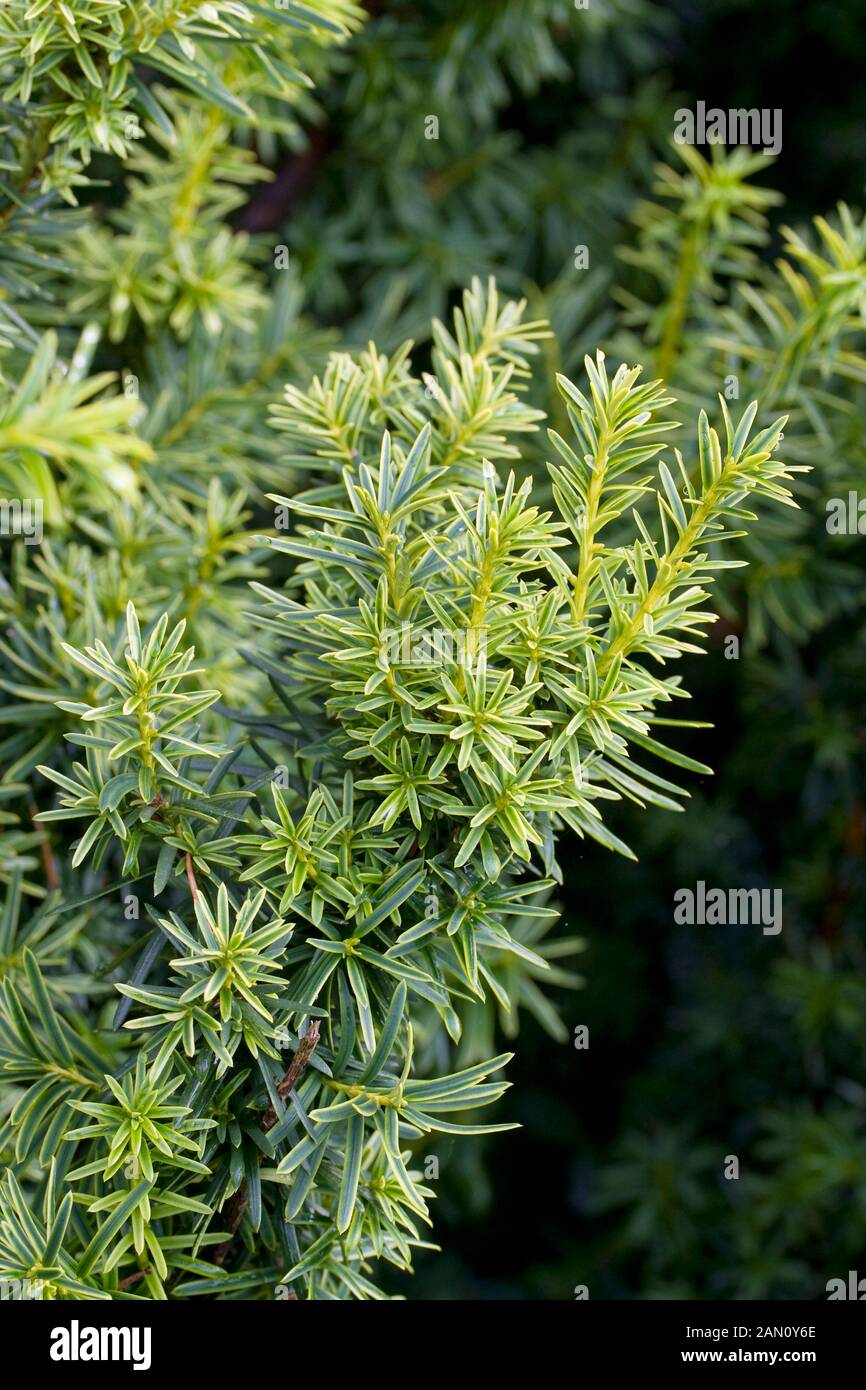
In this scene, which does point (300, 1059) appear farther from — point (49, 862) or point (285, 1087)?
point (49, 862)

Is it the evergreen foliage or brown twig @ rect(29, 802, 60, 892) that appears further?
brown twig @ rect(29, 802, 60, 892)

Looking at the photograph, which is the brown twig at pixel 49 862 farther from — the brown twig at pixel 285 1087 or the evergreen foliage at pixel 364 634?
the brown twig at pixel 285 1087

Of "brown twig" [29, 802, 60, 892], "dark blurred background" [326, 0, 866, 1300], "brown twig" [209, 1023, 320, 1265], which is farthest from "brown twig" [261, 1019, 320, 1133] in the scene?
"dark blurred background" [326, 0, 866, 1300]

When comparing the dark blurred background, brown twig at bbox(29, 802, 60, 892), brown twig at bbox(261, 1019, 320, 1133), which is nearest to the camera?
brown twig at bbox(261, 1019, 320, 1133)

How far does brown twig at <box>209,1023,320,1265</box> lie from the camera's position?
1.51ft

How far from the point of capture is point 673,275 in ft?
2.82

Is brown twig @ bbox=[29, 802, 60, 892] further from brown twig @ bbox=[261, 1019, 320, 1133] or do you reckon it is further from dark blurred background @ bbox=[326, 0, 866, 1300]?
dark blurred background @ bbox=[326, 0, 866, 1300]

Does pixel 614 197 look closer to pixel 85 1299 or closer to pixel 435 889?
pixel 435 889

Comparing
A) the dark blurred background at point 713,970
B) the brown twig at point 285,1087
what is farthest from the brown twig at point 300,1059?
the dark blurred background at point 713,970

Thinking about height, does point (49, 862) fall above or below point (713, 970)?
above

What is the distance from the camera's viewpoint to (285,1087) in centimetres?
47

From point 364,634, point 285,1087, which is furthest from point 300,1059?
point 364,634

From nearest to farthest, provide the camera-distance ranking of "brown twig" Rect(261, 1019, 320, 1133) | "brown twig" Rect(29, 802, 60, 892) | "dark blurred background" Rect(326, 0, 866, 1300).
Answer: "brown twig" Rect(261, 1019, 320, 1133) < "brown twig" Rect(29, 802, 60, 892) < "dark blurred background" Rect(326, 0, 866, 1300)

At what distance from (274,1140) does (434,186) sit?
3.08ft
